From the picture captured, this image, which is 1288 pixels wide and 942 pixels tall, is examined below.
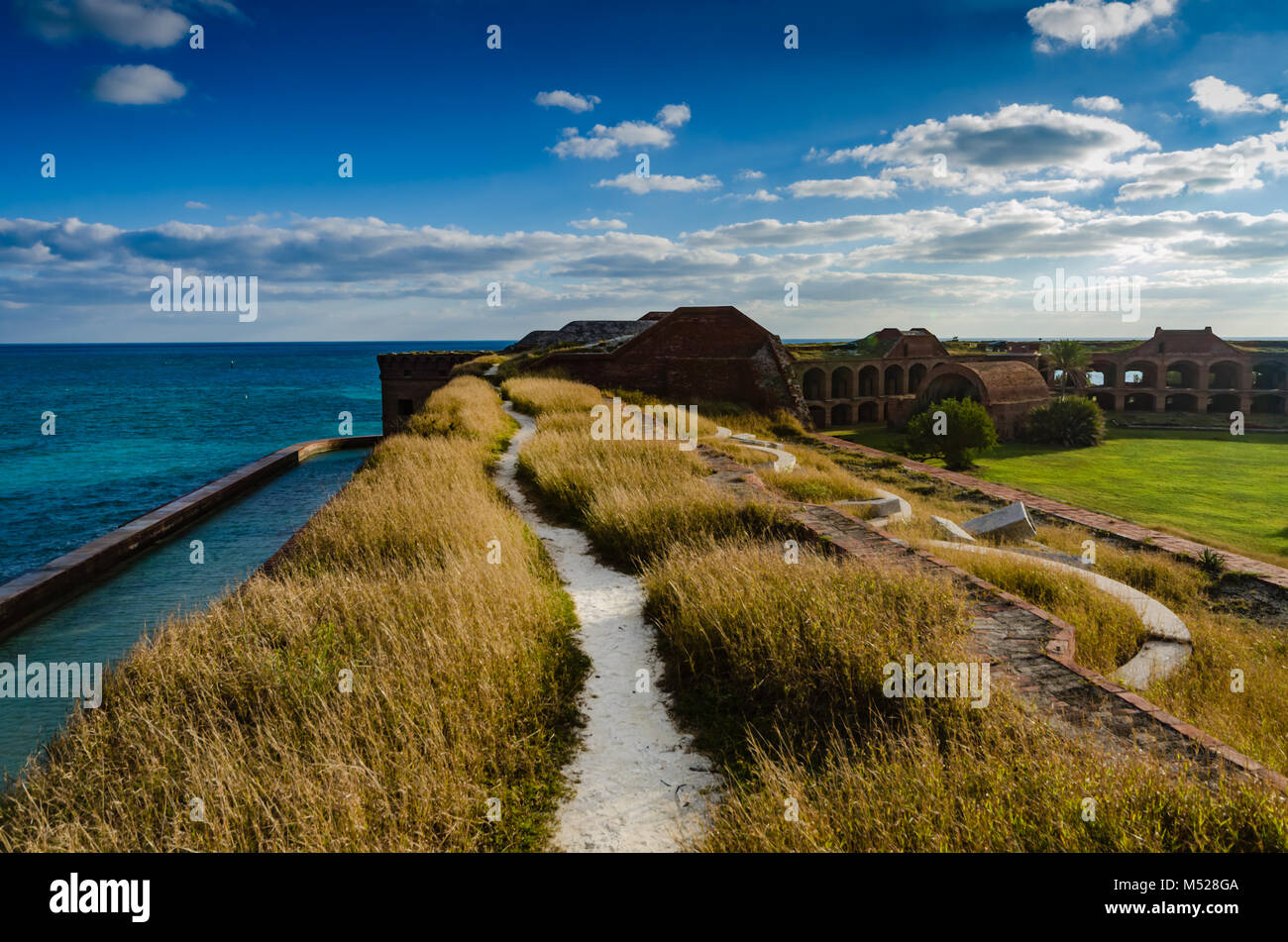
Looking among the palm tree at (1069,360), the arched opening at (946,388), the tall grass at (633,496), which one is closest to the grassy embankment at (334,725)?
the tall grass at (633,496)

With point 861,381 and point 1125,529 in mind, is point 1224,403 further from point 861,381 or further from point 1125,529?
point 1125,529

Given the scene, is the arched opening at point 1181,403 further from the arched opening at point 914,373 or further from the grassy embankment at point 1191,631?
the grassy embankment at point 1191,631

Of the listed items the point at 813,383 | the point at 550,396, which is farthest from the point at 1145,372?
the point at 550,396

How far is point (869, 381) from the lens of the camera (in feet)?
A: 152

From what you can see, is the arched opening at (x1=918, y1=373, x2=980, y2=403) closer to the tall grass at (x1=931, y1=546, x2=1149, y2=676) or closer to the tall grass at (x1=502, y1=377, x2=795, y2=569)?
the tall grass at (x1=502, y1=377, x2=795, y2=569)

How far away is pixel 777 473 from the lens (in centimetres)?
1107

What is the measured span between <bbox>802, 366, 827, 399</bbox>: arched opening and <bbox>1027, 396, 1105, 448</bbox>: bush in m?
13.3

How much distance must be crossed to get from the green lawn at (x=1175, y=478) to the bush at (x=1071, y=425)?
27.6 inches

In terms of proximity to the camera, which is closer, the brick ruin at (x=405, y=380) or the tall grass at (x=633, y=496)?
the tall grass at (x=633, y=496)

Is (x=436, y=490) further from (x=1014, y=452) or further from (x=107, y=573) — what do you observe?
(x=1014, y=452)

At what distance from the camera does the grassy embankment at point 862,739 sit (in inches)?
104

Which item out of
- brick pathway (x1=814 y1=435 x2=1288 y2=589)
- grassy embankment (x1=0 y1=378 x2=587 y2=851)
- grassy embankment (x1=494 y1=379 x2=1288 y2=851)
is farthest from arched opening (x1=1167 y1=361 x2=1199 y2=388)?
grassy embankment (x1=0 y1=378 x2=587 y2=851)
